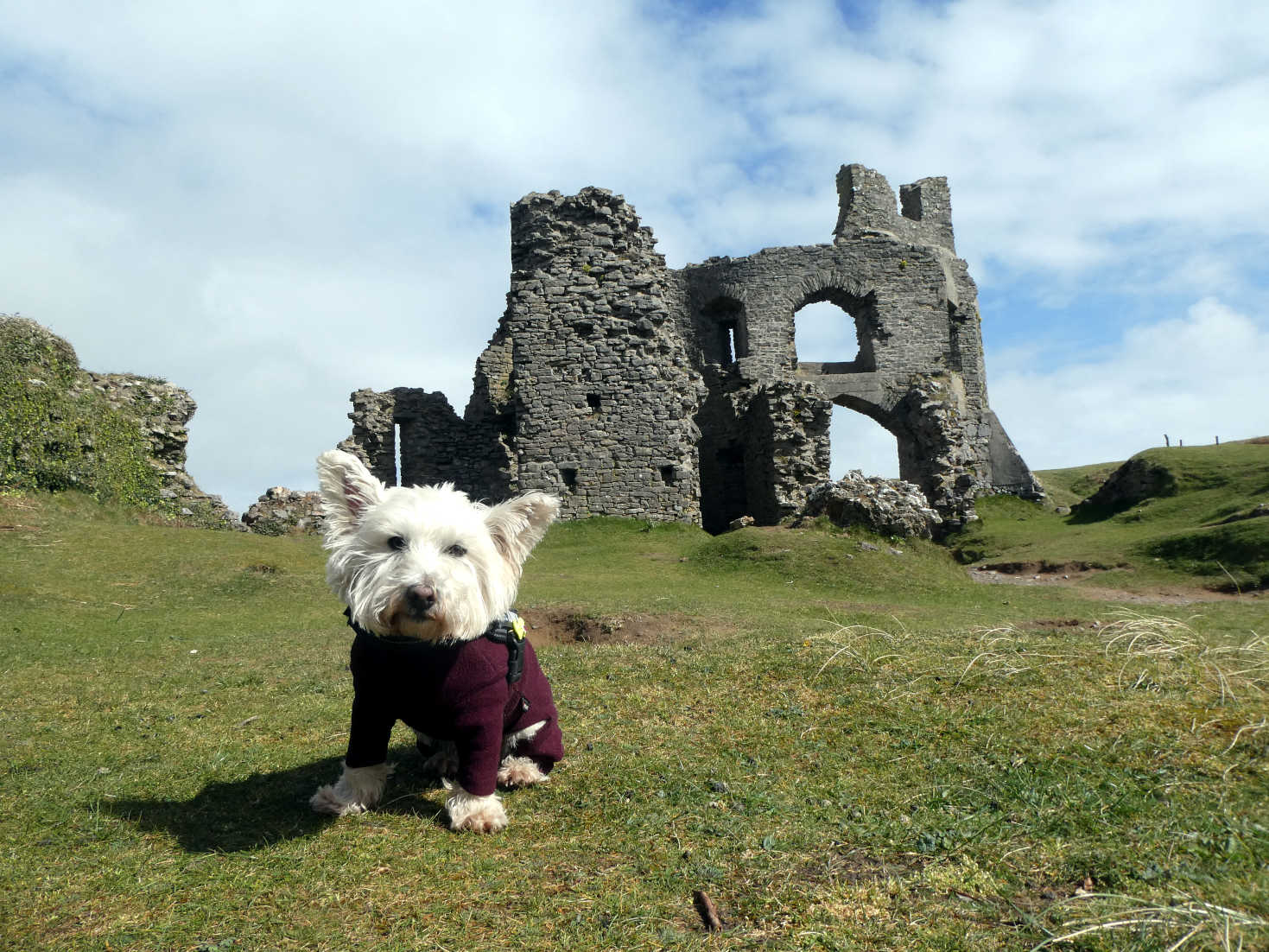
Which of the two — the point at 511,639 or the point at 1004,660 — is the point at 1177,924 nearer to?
the point at 511,639

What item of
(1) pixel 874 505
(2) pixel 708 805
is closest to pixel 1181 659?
(2) pixel 708 805

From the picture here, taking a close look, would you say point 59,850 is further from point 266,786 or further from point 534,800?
point 534,800

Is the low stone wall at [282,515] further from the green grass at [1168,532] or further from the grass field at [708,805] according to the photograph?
the green grass at [1168,532]

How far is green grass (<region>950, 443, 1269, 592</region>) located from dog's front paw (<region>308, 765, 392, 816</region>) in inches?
480

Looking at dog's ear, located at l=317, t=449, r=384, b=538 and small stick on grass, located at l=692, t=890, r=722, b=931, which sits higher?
dog's ear, located at l=317, t=449, r=384, b=538

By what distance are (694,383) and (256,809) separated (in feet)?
56.3

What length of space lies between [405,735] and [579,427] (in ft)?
47.3

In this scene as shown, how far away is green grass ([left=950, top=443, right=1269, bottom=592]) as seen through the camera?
48.5 ft

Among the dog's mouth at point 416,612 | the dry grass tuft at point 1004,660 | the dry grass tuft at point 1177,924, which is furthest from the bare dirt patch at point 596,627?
the dry grass tuft at point 1177,924

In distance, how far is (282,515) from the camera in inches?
771

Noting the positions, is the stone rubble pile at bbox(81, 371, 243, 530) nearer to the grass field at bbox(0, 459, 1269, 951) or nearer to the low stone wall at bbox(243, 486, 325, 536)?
the low stone wall at bbox(243, 486, 325, 536)

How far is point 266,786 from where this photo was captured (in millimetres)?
4215

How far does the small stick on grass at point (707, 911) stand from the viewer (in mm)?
2721

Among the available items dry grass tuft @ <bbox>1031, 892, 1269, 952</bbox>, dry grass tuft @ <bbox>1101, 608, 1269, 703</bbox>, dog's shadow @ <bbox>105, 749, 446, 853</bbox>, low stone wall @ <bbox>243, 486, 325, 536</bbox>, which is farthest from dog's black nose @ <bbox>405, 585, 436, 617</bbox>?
low stone wall @ <bbox>243, 486, 325, 536</bbox>
